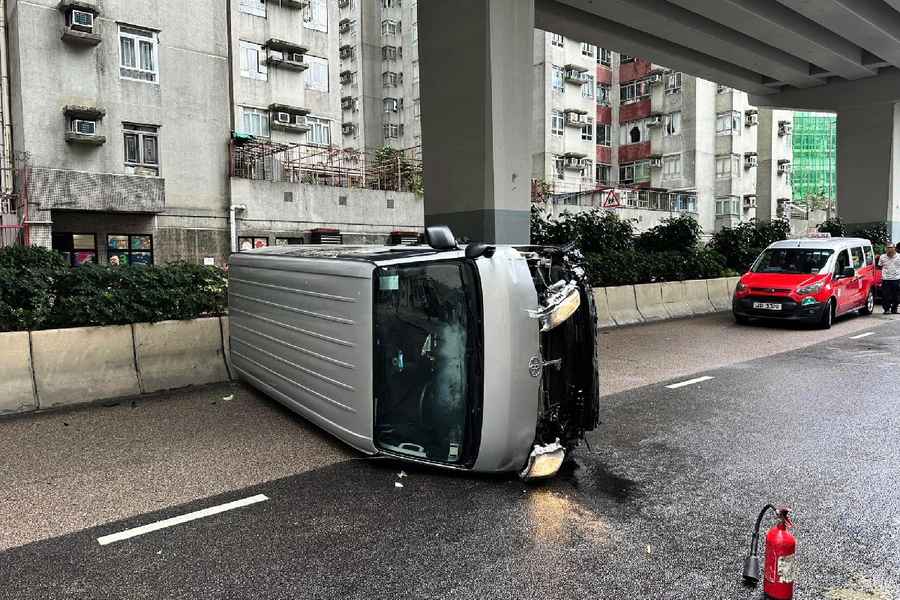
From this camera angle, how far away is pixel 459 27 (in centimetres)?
1216

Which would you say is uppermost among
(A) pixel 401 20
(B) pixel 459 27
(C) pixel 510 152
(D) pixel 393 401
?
(A) pixel 401 20

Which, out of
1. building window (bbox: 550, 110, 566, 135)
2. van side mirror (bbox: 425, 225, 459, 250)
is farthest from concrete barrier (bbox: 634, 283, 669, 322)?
building window (bbox: 550, 110, 566, 135)

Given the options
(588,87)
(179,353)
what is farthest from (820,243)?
(588,87)

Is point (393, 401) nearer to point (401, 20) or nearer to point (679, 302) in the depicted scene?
point (679, 302)

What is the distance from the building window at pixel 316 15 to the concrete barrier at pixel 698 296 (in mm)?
27094

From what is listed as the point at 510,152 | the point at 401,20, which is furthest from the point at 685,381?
the point at 401,20

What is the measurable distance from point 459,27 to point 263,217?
17.6 m

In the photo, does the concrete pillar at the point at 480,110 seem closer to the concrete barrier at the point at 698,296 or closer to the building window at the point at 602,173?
the concrete barrier at the point at 698,296

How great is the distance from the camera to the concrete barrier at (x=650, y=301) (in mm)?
14766

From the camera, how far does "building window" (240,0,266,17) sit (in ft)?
107

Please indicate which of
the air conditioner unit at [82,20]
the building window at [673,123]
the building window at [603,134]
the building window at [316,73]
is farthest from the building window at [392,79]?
the air conditioner unit at [82,20]

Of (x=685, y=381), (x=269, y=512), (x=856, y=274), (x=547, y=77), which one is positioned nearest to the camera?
(x=269, y=512)

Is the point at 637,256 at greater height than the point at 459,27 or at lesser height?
lesser

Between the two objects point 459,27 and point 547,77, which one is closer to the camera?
point 459,27
